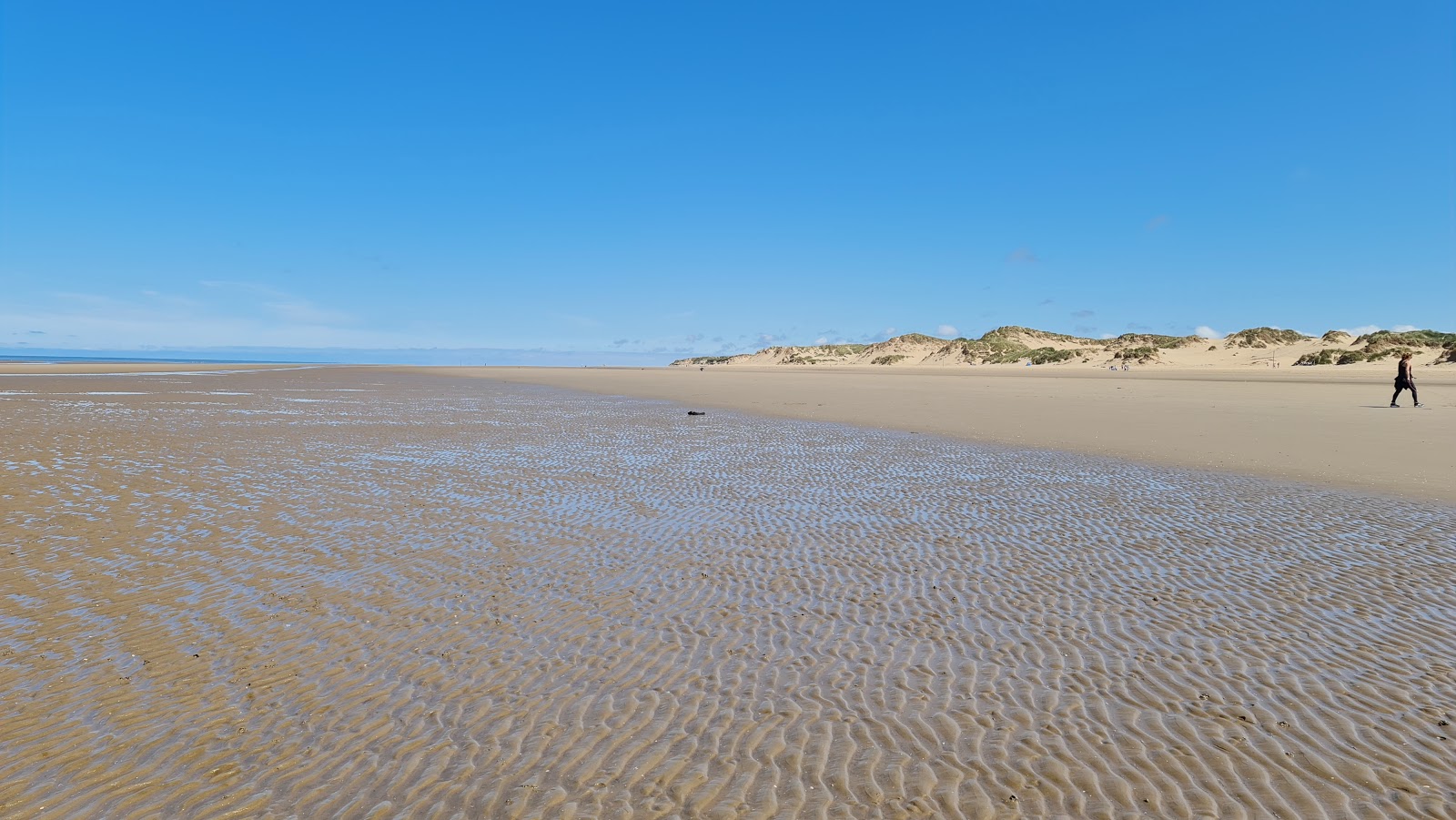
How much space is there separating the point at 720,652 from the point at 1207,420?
23006 millimetres

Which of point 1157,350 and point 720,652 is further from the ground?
point 1157,350

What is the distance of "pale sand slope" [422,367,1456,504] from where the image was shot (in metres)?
14.8

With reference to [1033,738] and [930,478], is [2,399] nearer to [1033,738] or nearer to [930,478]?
[930,478]

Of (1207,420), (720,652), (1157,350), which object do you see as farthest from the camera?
(1157,350)

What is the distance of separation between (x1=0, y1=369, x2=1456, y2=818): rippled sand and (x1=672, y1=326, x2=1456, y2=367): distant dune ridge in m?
63.7

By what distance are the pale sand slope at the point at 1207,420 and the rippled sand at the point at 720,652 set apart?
3712 millimetres

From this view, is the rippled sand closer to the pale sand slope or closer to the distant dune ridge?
the pale sand slope

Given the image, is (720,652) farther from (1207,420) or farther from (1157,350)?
(1157,350)

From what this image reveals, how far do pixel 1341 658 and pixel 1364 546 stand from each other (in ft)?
14.0

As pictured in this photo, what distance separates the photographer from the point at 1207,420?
23375 mm

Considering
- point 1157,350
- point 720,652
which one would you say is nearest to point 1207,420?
point 720,652

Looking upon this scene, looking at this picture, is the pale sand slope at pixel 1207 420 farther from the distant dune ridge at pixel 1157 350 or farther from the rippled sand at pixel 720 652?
the distant dune ridge at pixel 1157 350

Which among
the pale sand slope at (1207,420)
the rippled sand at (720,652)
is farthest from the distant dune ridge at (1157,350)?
the rippled sand at (720,652)

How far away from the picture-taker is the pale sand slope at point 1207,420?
14820 millimetres
